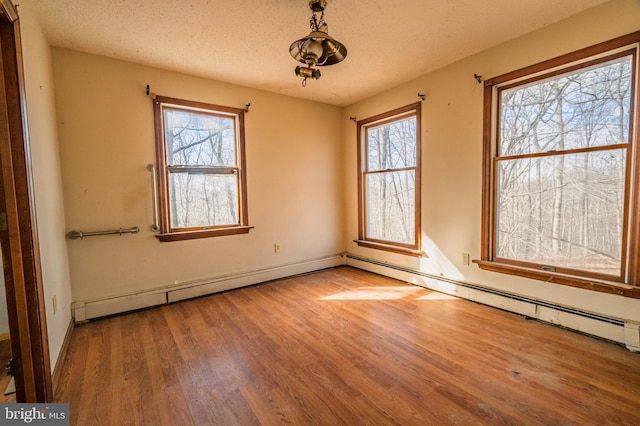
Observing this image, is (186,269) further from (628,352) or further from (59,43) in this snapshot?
(628,352)

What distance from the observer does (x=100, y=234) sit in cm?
269

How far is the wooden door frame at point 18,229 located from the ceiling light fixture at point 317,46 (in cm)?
156

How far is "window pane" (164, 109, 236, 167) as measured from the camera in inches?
121

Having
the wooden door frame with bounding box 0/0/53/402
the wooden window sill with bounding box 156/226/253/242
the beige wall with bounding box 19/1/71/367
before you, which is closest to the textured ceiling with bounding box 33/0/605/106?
the beige wall with bounding box 19/1/71/367

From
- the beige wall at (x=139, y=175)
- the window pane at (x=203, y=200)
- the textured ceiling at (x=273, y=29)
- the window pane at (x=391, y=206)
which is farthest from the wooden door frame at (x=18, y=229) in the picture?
the window pane at (x=391, y=206)

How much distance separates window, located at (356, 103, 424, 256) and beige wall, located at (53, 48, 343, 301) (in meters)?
0.94

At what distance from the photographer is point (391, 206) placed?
12.7 feet

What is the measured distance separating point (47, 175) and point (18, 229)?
2.73 feet

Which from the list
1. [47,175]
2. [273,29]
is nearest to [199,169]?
[47,175]

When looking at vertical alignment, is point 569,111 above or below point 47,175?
above

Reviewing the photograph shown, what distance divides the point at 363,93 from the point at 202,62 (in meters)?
2.05

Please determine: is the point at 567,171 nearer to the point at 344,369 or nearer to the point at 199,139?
the point at 344,369

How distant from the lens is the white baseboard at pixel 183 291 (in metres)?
2.67

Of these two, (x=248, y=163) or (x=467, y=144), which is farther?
(x=248, y=163)
